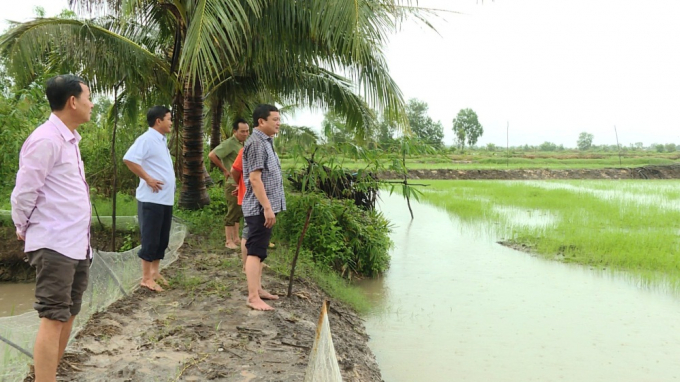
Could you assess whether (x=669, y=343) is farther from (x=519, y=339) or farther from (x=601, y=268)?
(x=601, y=268)

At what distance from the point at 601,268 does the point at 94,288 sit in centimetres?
574

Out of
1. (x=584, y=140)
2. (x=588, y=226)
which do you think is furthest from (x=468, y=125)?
(x=588, y=226)

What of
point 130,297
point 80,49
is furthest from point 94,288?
point 80,49

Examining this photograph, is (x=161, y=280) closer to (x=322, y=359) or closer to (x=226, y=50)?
(x=322, y=359)

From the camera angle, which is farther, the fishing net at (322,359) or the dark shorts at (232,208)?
the dark shorts at (232,208)

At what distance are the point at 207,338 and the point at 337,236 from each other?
9.75ft

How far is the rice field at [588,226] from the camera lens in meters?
6.99

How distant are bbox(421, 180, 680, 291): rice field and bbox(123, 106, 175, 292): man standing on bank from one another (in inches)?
202

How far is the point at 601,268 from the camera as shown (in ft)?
22.3

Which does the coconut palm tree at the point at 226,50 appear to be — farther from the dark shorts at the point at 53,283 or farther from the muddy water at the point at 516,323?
the dark shorts at the point at 53,283

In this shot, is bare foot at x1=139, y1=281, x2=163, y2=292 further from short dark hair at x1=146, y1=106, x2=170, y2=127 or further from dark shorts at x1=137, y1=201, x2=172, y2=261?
short dark hair at x1=146, y1=106, x2=170, y2=127

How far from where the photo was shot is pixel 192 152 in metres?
7.22

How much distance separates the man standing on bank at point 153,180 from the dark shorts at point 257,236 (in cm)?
67

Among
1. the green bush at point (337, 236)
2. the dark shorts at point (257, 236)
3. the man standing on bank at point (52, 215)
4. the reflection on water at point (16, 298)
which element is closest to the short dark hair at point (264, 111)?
the dark shorts at point (257, 236)
